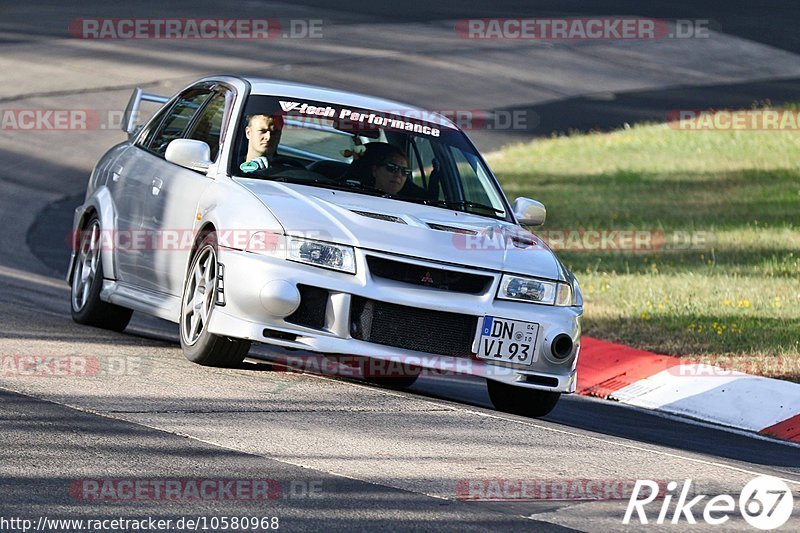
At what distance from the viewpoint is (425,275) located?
8.16 metres

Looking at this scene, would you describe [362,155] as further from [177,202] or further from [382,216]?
[177,202]

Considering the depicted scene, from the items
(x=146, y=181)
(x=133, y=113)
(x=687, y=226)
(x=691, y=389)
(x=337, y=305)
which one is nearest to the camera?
→ (x=337, y=305)

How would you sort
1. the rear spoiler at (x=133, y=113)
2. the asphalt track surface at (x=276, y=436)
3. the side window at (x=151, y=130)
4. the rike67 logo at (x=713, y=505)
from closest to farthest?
the asphalt track surface at (x=276, y=436) → the rike67 logo at (x=713, y=505) → the side window at (x=151, y=130) → the rear spoiler at (x=133, y=113)

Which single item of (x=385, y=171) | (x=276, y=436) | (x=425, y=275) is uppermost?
(x=385, y=171)

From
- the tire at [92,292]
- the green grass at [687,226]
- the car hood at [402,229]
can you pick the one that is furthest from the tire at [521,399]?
the green grass at [687,226]

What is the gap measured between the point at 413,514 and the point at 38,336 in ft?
13.3

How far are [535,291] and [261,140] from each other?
1.89 m

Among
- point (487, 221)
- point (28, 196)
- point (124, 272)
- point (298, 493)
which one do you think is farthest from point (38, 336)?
point (28, 196)

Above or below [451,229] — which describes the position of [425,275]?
below

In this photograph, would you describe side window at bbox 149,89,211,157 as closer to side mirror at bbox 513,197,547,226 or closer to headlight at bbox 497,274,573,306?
side mirror at bbox 513,197,547,226

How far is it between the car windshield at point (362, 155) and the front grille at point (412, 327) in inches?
42.7

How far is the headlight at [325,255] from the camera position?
8.06 meters
